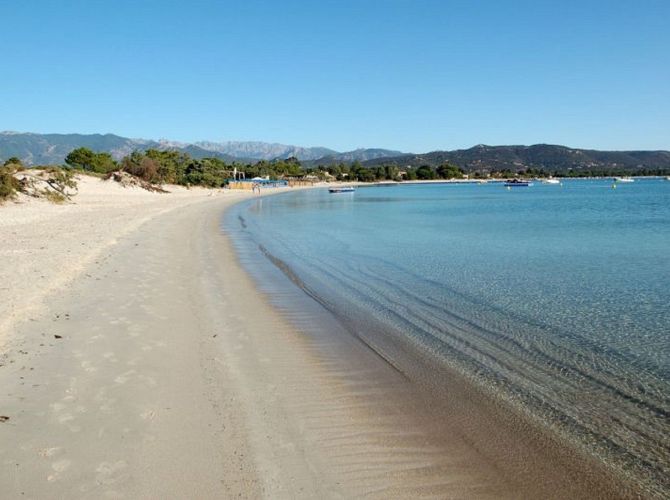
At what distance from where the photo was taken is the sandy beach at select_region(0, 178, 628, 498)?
13.6 feet

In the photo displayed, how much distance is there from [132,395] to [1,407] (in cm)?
125

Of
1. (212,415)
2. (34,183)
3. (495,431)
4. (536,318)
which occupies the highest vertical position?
(34,183)

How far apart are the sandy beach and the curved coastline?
0.03 metres

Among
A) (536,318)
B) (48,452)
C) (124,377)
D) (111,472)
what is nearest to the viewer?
(111,472)

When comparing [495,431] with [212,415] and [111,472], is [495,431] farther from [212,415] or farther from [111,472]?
[111,472]

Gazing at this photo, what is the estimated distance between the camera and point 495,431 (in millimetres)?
5246

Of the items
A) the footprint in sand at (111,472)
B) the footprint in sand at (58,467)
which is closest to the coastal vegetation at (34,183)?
the footprint in sand at (58,467)

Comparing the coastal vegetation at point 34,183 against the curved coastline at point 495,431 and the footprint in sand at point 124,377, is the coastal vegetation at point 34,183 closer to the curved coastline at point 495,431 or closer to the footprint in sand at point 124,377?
the footprint in sand at point 124,377

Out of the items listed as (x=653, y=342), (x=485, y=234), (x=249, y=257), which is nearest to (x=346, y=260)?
(x=249, y=257)

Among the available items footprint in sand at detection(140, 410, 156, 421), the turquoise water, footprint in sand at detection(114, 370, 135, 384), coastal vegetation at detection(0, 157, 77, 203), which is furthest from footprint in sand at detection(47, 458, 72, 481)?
coastal vegetation at detection(0, 157, 77, 203)

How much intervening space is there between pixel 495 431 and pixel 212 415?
2.93m

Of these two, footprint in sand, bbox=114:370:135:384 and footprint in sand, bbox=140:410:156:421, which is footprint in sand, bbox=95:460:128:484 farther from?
footprint in sand, bbox=114:370:135:384

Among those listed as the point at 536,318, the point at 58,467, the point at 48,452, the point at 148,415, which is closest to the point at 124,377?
the point at 148,415

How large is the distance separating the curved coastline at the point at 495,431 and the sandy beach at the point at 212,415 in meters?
0.03
